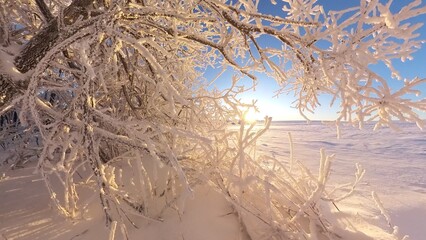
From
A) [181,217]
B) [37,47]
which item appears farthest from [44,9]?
[181,217]

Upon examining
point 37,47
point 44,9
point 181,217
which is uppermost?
point 44,9

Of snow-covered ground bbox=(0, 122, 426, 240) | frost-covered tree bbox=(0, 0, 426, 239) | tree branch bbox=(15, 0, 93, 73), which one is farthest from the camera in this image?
snow-covered ground bbox=(0, 122, 426, 240)

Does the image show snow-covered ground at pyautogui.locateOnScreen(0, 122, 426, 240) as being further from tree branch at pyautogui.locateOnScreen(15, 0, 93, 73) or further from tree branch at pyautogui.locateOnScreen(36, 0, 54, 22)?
tree branch at pyautogui.locateOnScreen(36, 0, 54, 22)

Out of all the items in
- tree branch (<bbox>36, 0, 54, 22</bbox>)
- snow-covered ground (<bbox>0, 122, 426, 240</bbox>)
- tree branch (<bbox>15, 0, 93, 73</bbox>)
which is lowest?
snow-covered ground (<bbox>0, 122, 426, 240</bbox>)

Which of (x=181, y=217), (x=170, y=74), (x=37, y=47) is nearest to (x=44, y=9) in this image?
(x=37, y=47)

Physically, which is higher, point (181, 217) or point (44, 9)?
point (44, 9)

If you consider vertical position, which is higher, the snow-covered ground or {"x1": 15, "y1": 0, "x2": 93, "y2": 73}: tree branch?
{"x1": 15, "y1": 0, "x2": 93, "y2": 73}: tree branch

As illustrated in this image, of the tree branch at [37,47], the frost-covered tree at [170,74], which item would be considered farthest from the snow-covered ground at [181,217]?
the tree branch at [37,47]

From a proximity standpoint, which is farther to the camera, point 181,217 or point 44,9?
point 181,217

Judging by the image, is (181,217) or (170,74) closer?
(170,74)

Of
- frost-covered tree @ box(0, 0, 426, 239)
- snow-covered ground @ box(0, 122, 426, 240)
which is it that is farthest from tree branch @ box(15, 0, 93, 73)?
snow-covered ground @ box(0, 122, 426, 240)

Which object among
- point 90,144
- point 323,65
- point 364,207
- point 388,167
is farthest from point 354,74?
point 388,167

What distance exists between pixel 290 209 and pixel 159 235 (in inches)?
29.4

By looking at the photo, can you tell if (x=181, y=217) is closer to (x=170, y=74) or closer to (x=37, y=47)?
(x=170, y=74)
